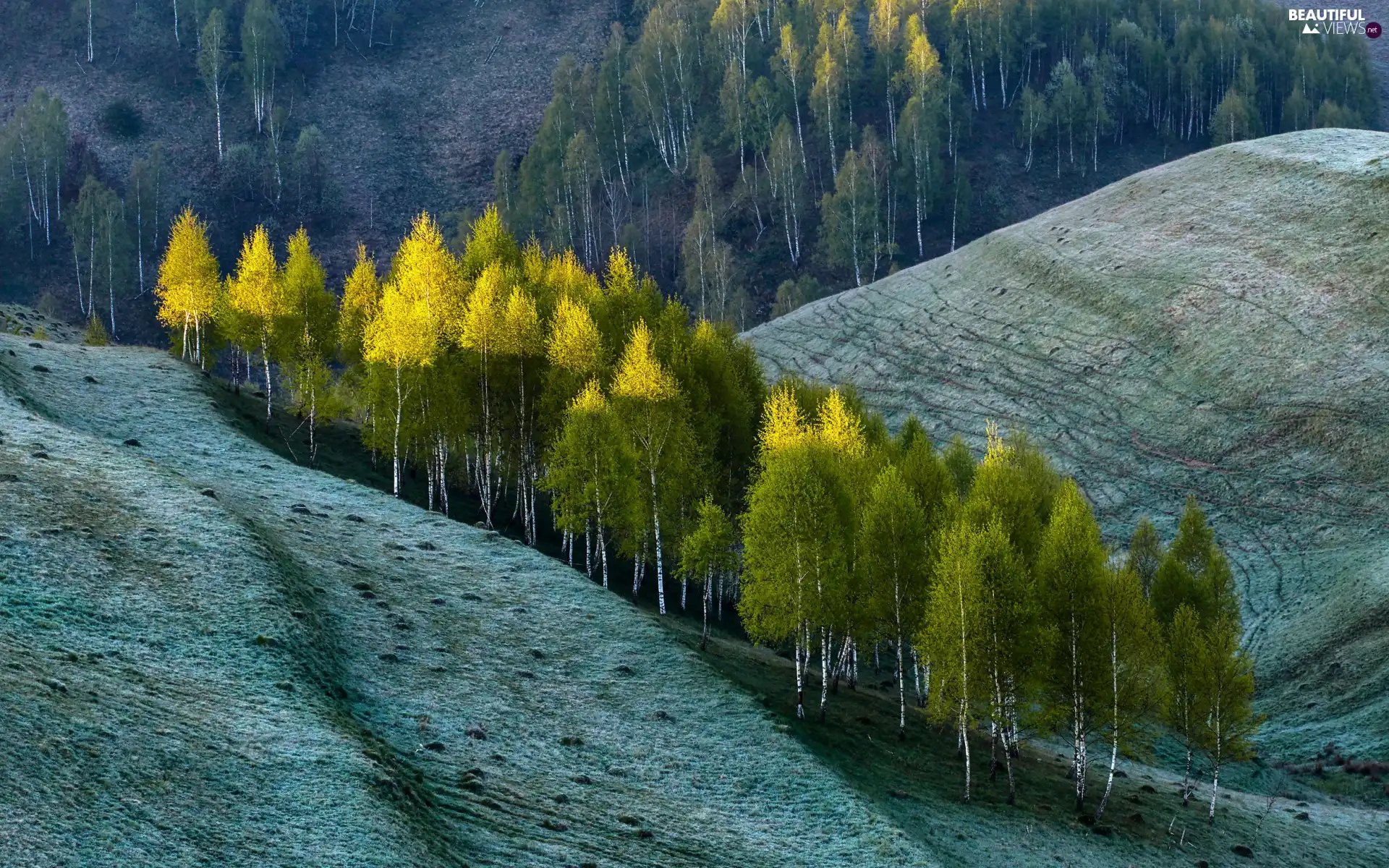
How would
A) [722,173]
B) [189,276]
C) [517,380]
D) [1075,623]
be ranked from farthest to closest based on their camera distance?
[722,173] → [189,276] → [517,380] → [1075,623]

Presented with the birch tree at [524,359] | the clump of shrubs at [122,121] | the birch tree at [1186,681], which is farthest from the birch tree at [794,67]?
the birch tree at [1186,681]

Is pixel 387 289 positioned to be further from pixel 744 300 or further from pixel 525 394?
pixel 744 300

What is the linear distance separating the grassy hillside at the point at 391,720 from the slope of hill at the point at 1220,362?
19867 mm

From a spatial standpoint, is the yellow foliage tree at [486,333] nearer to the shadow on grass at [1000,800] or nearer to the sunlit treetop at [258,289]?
the sunlit treetop at [258,289]

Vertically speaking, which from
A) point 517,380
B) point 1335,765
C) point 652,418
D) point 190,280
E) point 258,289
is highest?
point 190,280

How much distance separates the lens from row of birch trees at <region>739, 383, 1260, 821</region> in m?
49.2

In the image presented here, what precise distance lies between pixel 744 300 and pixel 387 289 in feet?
Answer: 311

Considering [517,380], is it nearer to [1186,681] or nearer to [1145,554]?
[1145,554]

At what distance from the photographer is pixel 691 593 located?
79.1m

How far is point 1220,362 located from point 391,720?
85.9 metres

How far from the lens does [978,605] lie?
48781 millimetres

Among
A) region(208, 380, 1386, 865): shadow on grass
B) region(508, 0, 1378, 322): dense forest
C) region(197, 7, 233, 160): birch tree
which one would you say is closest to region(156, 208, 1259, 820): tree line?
region(208, 380, 1386, 865): shadow on grass

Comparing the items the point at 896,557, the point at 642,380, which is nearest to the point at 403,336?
the point at 642,380

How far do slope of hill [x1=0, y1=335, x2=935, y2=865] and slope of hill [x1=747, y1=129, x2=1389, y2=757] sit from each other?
42897mm
